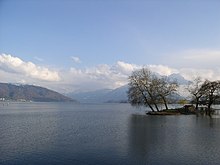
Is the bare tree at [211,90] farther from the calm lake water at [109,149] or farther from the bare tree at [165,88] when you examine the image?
the calm lake water at [109,149]

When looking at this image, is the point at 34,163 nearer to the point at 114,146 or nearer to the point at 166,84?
the point at 114,146

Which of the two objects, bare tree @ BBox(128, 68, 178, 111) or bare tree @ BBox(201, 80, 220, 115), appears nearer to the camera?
bare tree @ BBox(128, 68, 178, 111)

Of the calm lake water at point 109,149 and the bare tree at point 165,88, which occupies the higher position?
the bare tree at point 165,88

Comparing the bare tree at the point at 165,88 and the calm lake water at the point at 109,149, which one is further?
the bare tree at the point at 165,88

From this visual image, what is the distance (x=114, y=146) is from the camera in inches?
1243

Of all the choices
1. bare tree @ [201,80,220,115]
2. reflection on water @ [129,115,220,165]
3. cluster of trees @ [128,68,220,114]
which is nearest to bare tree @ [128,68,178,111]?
cluster of trees @ [128,68,220,114]

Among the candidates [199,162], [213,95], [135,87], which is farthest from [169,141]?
[213,95]

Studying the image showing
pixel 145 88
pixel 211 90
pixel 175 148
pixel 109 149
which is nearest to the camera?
pixel 109 149

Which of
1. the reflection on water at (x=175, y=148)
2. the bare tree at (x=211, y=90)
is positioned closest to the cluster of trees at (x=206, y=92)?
the bare tree at (x=211, y=90)

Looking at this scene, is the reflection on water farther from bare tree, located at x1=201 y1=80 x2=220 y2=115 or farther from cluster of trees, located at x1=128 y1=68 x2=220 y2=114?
bare tree, located at x1=201 y1=80 x2=220 y2=115

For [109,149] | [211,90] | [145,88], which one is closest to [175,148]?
[109,149]

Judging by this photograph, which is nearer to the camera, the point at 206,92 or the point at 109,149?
the point at 109,149

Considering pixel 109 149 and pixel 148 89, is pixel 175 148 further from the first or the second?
pixel 148 89

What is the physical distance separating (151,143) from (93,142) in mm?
6773
